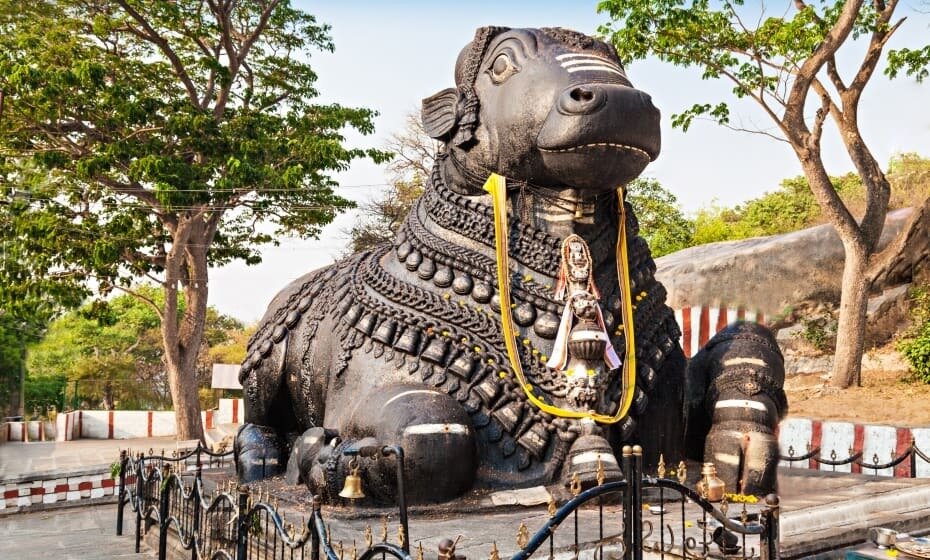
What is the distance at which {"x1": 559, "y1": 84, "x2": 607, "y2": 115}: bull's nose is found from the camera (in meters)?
4.34

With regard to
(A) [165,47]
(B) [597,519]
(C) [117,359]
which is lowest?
(B) [597,519]

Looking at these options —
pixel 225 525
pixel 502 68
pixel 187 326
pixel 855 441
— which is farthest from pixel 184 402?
pixel 502 68

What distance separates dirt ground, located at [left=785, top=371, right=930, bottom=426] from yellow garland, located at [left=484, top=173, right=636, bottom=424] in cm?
925

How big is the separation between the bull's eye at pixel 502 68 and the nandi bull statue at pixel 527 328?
0.01 metres

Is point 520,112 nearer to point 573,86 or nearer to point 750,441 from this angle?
point 573,86

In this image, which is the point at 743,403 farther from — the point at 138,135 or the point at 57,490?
the point at 138,135

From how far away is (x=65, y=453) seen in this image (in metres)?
17.0

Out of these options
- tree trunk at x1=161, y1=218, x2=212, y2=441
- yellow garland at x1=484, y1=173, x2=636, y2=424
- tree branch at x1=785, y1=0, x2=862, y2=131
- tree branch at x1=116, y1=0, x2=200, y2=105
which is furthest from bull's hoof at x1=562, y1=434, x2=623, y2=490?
tree branch at x1=116, y1=0, x2=200, y2=105

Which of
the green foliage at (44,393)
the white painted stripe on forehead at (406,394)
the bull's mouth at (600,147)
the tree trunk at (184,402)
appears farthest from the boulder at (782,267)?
the green foliage at (44,393)

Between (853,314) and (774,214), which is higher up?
(774,214)

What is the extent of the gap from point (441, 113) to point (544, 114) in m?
0.83

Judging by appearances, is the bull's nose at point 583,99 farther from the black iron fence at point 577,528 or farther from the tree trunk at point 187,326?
the tree trunk at point 187,326

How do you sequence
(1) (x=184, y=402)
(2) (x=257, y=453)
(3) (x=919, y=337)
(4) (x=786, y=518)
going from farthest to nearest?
(1) (x=184, y=402) < (3) (x=919, y=337) < (2) (x=257, y=453) < (4) (x=786, y=518)

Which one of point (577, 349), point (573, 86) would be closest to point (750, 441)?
point (577, 349)
